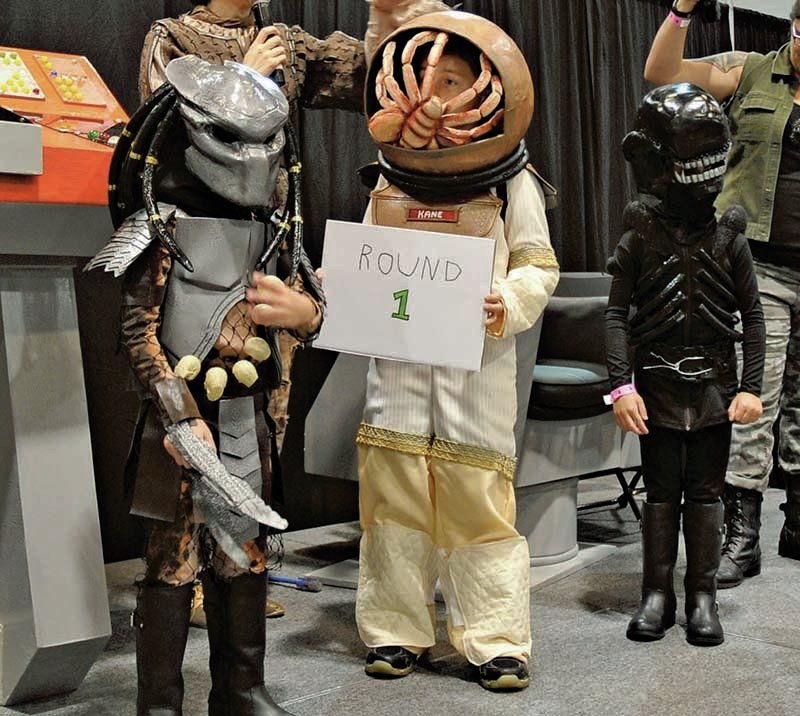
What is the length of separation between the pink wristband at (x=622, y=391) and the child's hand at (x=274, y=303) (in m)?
0.97

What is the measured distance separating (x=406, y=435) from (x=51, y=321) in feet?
2.56

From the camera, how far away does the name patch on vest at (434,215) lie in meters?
2.39

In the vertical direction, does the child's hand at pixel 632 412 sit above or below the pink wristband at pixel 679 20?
below

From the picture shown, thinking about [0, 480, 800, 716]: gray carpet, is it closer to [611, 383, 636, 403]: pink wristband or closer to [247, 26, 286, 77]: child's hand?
[611, 383, 636, 403]: pink wristband

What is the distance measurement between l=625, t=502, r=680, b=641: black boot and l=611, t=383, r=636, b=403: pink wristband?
0.96 ft

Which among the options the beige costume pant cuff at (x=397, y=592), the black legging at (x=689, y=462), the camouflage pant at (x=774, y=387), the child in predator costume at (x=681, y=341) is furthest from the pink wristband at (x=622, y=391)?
the camouflage pant at (x=774, y=387)

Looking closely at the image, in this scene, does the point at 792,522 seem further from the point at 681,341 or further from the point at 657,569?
the point at 681,341

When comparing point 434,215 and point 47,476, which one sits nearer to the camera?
point 47,476

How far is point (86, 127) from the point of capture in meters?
2.26

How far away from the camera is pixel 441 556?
98.7 inches

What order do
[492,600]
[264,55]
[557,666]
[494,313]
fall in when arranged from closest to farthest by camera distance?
1. [264,55]
2. [494,313]
3. [492,600]
4. [557,666]

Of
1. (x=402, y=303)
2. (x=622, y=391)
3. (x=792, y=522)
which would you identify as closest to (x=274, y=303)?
(x=402, y=303)

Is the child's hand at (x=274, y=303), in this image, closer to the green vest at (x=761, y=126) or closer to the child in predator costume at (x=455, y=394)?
the child in predator costume at (x=455, y=394)

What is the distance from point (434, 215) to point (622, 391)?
620mm
